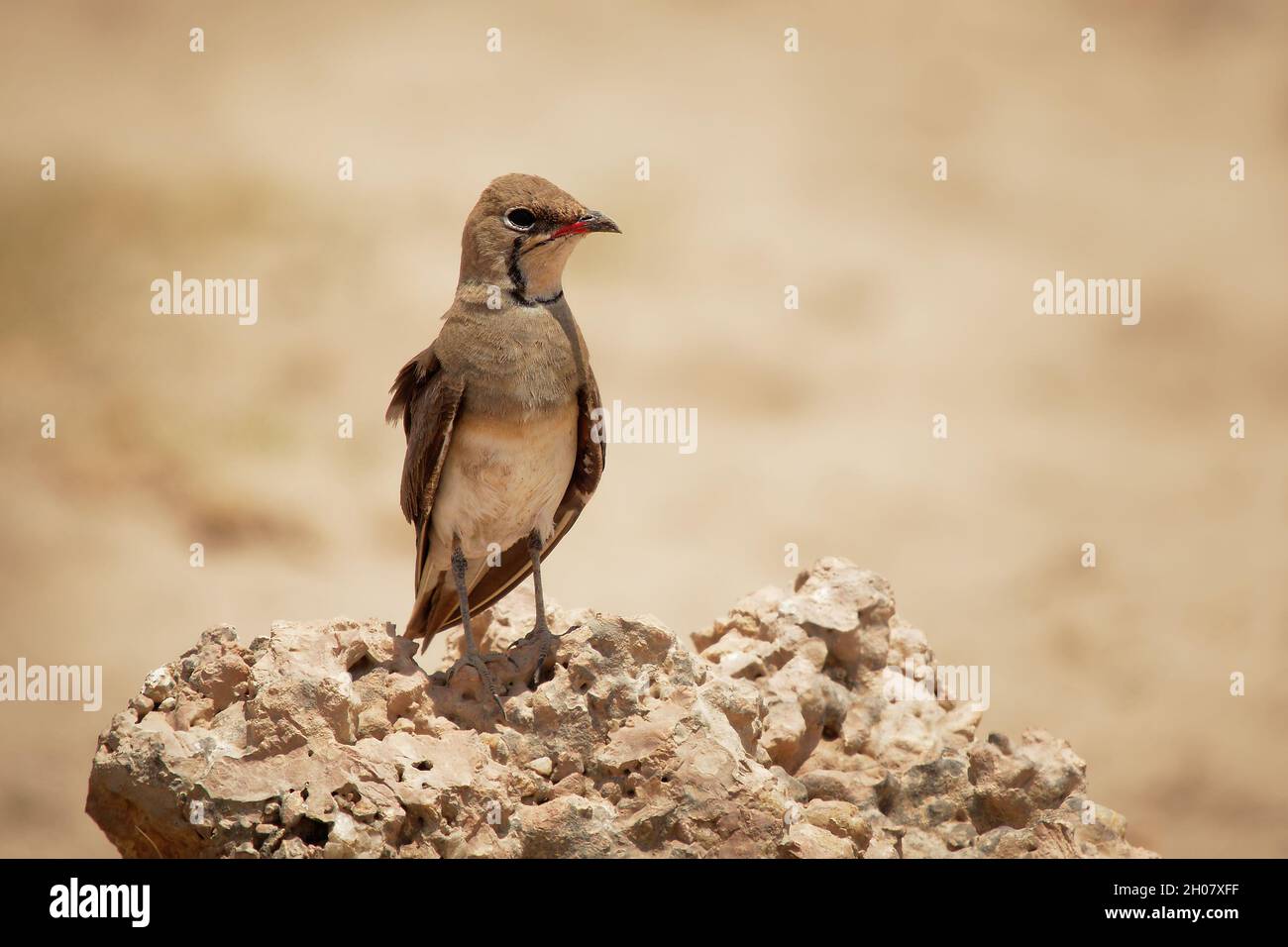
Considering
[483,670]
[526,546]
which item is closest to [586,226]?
[526,546]

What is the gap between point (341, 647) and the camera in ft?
23.1

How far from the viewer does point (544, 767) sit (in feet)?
22.9

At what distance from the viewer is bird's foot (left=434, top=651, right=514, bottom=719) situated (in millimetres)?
7245

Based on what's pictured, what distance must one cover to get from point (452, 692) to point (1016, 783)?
9.66 ft

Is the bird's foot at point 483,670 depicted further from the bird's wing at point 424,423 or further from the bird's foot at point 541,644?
the bird's wing at point 424,423

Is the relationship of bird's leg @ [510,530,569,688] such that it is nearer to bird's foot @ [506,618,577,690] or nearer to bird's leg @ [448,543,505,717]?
bird's foot @ [506,618,577,690]

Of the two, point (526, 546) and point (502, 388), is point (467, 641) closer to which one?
point (526, 546)

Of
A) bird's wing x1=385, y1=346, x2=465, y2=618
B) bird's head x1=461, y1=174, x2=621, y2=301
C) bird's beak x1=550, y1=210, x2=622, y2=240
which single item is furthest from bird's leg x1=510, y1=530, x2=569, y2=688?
bird's beak x1=550, y1=210, x2=622, y2=240

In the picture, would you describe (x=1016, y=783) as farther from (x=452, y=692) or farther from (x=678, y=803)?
(x=452, y=692)

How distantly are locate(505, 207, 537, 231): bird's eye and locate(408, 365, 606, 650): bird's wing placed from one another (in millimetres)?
889

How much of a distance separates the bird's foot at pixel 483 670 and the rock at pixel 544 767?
0.04 meters

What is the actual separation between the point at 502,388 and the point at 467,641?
1350mm

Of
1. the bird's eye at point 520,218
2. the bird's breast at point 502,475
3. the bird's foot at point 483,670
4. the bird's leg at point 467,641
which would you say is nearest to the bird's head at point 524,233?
the bird's eye at point 520,218

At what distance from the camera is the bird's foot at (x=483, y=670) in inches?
285
